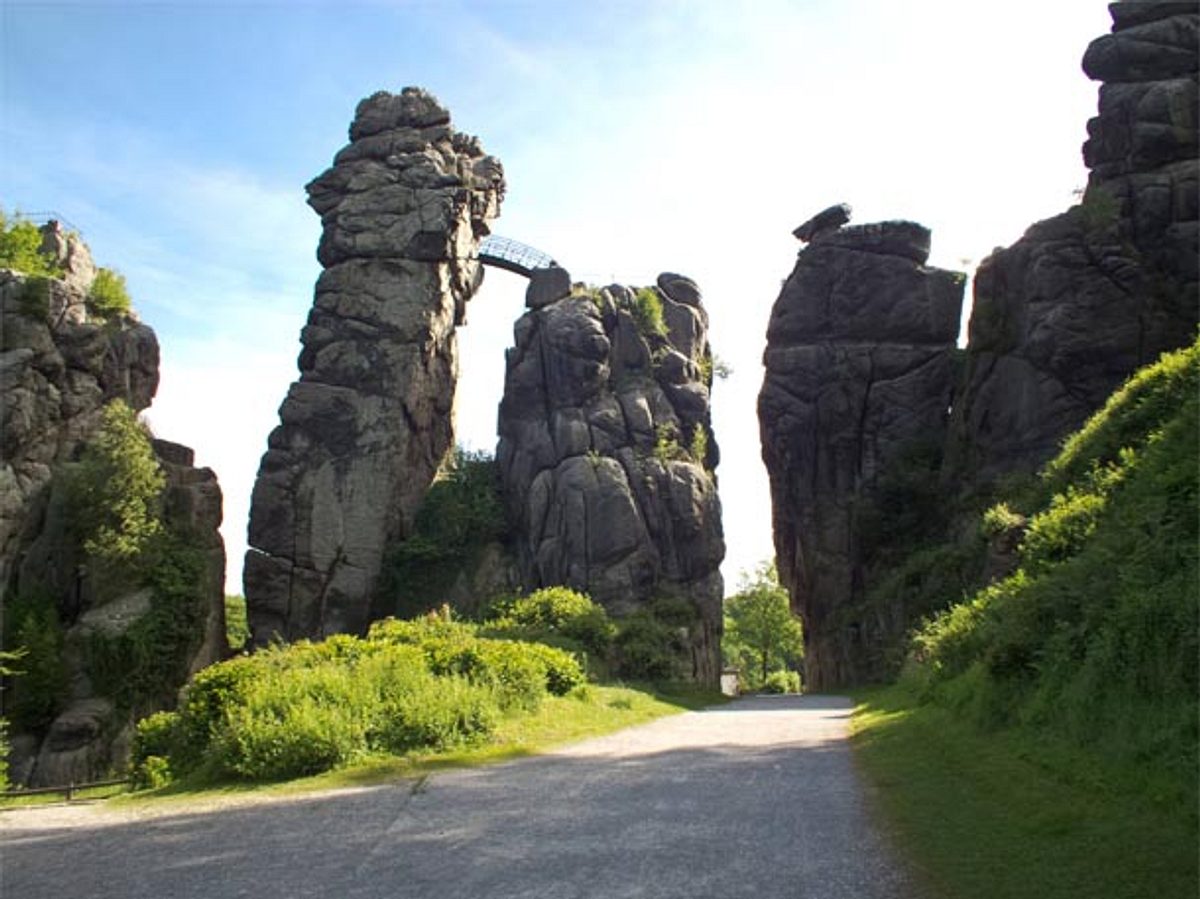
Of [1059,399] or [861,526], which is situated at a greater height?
[1059,399]

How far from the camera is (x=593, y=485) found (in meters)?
44.3

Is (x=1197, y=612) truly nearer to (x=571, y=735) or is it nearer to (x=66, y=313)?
(x=571, y=735)

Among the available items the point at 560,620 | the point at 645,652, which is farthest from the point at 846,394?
the point at 560,620

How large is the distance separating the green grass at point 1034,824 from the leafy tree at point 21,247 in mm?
43251

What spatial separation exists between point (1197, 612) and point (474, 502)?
134 feet

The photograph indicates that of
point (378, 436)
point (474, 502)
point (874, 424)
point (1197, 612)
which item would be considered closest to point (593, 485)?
point (474, 502)

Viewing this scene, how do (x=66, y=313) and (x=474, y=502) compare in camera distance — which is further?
(x=474, y=502)

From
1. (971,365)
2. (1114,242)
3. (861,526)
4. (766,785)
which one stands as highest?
(1114,242)

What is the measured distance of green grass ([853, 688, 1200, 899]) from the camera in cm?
581

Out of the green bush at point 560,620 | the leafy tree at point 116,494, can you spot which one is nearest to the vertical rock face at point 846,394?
the green bush at point 560,620

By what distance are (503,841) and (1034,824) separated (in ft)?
13.8

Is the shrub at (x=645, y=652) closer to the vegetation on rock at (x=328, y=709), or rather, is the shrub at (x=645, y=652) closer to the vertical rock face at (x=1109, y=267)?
the vegetation on rock at (x=328, y=709)

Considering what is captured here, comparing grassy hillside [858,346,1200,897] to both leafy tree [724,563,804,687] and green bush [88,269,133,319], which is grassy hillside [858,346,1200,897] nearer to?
green bush [88,269,133,319]

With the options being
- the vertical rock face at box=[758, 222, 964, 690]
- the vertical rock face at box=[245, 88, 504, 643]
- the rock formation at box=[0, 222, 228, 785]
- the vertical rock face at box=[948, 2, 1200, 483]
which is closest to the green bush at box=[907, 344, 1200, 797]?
Answer: the vertical rock face at box=[948, 2, 1200, 483]
